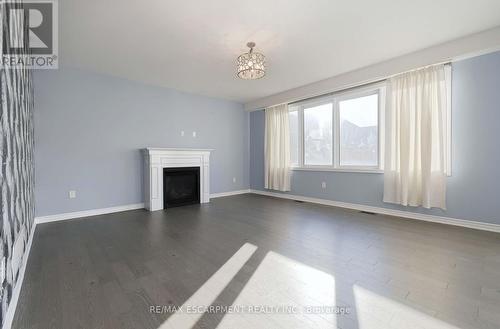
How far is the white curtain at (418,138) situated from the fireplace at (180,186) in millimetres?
3737

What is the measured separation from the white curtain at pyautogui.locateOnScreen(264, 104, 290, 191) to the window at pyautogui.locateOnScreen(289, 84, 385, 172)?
0.19 m

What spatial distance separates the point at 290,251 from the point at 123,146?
369 cm

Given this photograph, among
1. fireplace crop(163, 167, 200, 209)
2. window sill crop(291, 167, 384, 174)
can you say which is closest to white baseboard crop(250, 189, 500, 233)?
window sill crop(291, 167, 384, 174)

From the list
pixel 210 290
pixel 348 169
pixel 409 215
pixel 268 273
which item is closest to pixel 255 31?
pixel 268 273

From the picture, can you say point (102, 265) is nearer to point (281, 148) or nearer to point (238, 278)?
point (238, 278)

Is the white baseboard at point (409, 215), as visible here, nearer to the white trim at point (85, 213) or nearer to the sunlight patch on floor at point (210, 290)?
the sunlight patch on floor at point (210, 290)

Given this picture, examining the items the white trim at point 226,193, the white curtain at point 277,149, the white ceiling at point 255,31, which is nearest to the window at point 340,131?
the white curtain at point 277,149

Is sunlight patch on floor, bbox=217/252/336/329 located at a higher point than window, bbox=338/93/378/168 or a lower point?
lower

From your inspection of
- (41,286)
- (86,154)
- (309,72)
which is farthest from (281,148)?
(41,286)

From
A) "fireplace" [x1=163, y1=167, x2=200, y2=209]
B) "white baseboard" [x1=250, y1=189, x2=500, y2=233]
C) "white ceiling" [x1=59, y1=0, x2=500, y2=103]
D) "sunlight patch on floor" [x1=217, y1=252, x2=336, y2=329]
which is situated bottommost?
"sunlight patch on floor" [x1=217, y1=252, x2=336, y2=329]

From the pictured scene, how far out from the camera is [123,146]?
4.28 metres

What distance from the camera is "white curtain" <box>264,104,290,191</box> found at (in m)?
5.46

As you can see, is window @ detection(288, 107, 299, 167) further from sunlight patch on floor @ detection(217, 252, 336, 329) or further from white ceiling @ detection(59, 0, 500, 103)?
sunlight patch on floor @ detection(217, 252, 336, 329)

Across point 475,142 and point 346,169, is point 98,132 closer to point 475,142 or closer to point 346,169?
point 346,169
